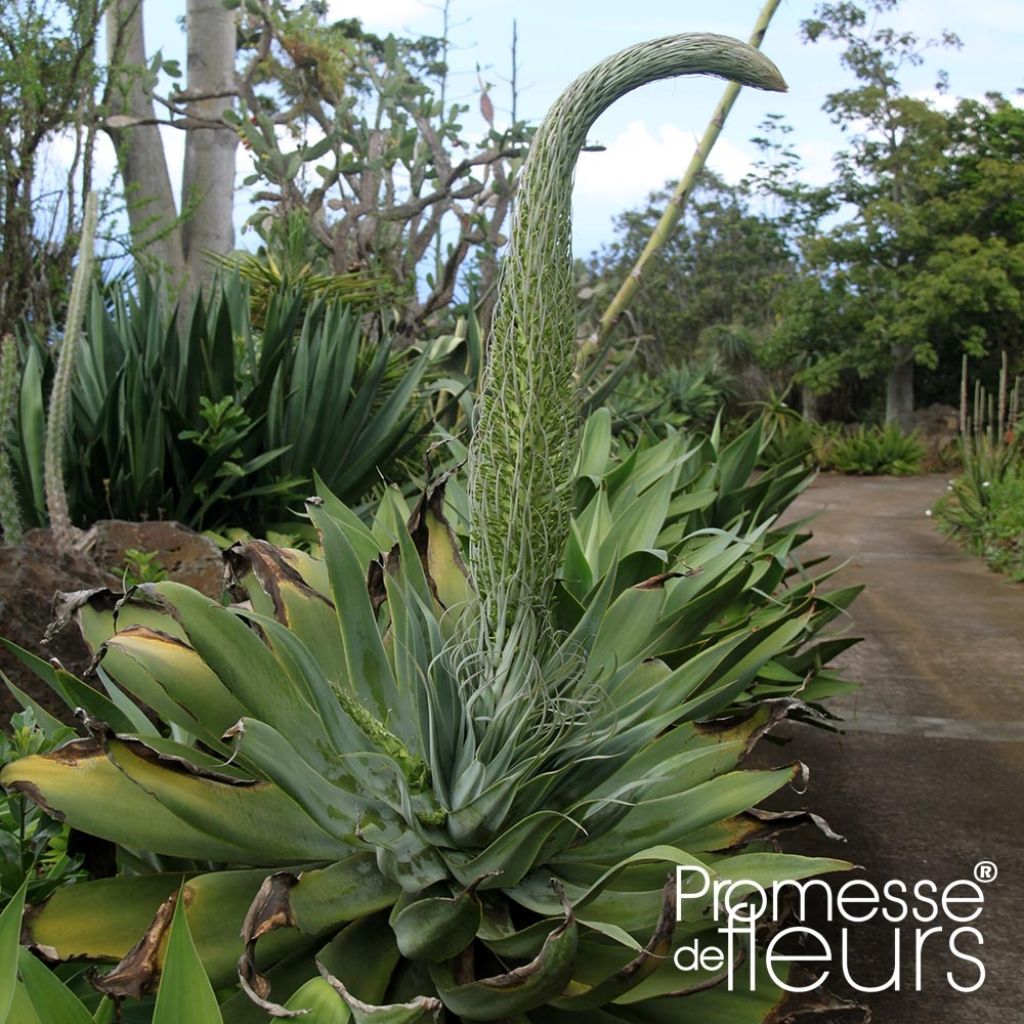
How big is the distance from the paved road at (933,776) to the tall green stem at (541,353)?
1.43 meters

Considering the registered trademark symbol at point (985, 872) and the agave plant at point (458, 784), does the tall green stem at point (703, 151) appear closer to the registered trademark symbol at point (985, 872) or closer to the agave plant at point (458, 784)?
the registered trademark symbol at point (985, 872)

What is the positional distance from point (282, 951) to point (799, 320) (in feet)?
90.4

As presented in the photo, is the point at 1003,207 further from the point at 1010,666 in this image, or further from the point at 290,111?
the point at 1010,666

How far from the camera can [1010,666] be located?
18.8 ft

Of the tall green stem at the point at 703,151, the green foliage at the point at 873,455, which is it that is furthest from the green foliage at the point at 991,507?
the green foliage at the point at 873,455

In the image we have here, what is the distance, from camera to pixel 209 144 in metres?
9.79

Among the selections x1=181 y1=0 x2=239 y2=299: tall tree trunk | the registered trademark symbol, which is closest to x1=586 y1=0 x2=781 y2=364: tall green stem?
the registered trademark symbol

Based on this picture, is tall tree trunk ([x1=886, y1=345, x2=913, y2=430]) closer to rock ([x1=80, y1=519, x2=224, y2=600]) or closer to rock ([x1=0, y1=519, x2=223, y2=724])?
rock ([x1=80, y1=519, x2=224, y2=600])

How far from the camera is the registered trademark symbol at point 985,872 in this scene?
318cm

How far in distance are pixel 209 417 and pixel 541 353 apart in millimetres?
3093

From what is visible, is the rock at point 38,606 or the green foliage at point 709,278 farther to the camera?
the green foliage at point 709,278

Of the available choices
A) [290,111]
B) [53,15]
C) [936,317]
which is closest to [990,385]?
[936,317]

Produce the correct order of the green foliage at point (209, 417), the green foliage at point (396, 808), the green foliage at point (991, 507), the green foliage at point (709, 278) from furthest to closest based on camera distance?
the green foliage at point (709, 278) → the green foliage at point (991, 507) → the green foliage at point (209, 417) → the green foliage at point (396, 808)

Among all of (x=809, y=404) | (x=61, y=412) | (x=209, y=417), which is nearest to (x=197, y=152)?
(x=209, y=417)
